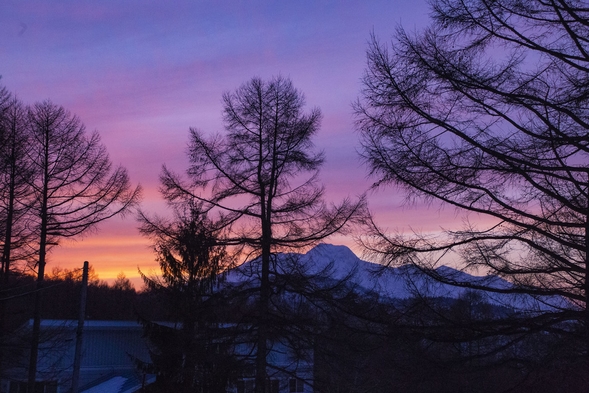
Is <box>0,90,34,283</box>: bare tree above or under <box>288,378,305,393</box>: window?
above

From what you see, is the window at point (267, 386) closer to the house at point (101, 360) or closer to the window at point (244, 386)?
the window at point (244, 386)

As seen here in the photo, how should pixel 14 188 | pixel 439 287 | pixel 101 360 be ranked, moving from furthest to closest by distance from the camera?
pixel 101 360, pixel 14 188, pixel 439 287

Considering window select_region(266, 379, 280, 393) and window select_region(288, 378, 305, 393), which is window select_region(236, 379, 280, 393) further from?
window select_region(288, 378, 305, 393)

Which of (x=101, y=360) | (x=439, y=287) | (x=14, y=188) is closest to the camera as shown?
(x=439, y=287)

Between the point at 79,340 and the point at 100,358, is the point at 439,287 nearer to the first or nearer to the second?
the point at 79,340

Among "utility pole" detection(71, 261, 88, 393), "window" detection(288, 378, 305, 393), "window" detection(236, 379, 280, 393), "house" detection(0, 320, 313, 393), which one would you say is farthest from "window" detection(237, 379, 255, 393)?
"utility pole" detection(71, 261, 88, 393)

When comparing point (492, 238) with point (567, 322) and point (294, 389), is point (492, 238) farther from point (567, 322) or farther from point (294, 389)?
point (294, 389)

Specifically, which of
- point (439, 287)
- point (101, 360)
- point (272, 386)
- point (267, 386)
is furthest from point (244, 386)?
point (439, 287)

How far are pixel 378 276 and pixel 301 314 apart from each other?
9694mm

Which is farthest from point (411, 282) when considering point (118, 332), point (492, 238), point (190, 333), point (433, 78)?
point (118, 332)

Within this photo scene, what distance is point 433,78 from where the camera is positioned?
8.20 metres

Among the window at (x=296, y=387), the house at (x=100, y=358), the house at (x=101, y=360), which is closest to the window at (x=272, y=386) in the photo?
the window at (x=296, y=387)

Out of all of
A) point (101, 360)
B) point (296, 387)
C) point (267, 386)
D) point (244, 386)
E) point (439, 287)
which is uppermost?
point (439, 287)

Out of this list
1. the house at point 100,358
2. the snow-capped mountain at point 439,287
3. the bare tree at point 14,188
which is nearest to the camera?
the snow-capped mountain at point 439,287
